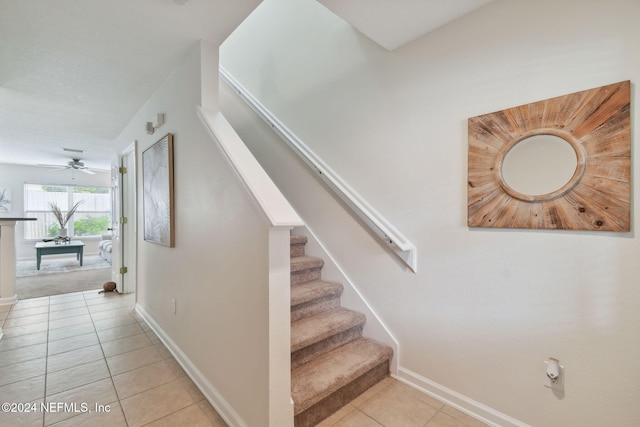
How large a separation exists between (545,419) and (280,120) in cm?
282

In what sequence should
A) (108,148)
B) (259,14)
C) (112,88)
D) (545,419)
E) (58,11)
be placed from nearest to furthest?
(545,419) → (58,11) → (112,88) → (259,14) → (108,148)

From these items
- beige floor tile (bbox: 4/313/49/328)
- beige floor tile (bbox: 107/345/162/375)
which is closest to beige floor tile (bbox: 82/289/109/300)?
beige floor tile (bbox: 4/313/49/328)

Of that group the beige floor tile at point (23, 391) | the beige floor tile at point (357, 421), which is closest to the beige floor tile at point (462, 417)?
the beige floor tile at point (357, 421)

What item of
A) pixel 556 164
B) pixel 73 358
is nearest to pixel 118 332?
pixel 73 358

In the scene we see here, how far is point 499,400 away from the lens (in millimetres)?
1456

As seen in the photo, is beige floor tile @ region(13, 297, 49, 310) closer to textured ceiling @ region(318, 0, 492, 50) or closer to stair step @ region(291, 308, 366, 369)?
stair step @ region(291, 308, 366, 369)

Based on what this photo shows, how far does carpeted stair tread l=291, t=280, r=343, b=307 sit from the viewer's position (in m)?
1.95

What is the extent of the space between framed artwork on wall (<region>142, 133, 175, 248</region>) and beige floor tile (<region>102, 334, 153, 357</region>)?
0.88 m

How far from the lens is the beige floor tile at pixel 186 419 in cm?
149

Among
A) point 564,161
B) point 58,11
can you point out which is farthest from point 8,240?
point 564,161

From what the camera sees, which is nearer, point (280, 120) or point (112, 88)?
point (112, 88)

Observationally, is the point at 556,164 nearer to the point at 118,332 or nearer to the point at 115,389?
the point at 115,389

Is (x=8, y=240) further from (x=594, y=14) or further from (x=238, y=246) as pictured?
(x=594, y=14)

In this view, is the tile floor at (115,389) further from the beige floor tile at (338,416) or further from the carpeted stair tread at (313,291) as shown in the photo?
the carpeted stair tread at (313,291)
